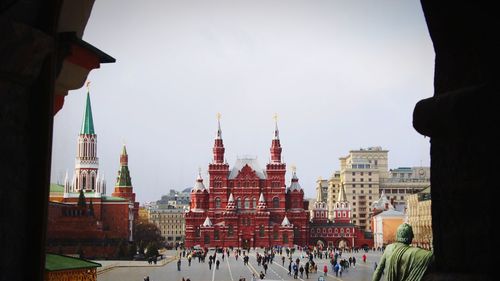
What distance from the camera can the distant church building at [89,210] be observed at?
62.3 m

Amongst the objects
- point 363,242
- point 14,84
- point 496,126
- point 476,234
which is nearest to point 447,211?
point 476,234

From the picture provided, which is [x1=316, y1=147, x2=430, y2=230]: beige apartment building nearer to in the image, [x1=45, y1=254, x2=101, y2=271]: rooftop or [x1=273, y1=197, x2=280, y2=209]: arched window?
[x1=273, y1=197, x2=280, y2=209]: arched window

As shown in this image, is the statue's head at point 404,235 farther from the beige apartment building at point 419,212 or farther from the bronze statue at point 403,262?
the beige apartment building at point 419,212

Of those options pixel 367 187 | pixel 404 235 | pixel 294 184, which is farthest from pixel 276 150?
pixel 404 235

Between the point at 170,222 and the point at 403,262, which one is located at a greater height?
the point at 170,222

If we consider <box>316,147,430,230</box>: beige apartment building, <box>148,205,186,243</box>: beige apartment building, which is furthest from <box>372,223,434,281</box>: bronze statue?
<box>148,205,186,243</box>: beige apartment building

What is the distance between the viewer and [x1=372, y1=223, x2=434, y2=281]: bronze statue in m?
3.69

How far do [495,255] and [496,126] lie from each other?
0.35 m

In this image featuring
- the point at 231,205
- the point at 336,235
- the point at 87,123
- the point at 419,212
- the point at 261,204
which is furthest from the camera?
the point at 336,235

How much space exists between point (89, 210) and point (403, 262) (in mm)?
64822

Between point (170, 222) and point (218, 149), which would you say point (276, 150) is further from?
point (170, 222)

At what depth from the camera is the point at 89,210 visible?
6625cm

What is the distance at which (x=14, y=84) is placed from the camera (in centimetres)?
199

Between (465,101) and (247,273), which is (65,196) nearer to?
(247,273)
